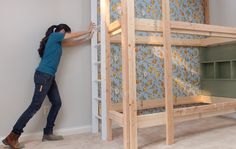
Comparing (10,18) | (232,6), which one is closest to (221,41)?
(232,6)

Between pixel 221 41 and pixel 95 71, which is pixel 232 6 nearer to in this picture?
pixel 221 41

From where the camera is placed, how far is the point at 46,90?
2568 millimetres

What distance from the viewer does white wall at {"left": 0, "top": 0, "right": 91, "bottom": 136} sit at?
2.60 meters

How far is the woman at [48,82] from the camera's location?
95.2 inches

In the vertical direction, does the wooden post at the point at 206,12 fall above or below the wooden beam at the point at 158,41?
above

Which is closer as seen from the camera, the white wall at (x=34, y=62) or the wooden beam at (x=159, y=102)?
the white wall at (x=34, y=62)

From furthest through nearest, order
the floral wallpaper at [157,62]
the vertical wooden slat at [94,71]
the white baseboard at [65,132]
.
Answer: the floral wallpaper at [157,62] < the vertical wooden slat at [94,71] < the white baseboard at [65,132]

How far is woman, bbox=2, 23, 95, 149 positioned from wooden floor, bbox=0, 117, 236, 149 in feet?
0.57

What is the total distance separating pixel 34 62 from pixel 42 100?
0.52m

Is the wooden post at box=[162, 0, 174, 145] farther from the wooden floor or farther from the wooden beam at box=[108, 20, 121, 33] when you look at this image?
the wooden beam at box=[108, 20, 121, 33]

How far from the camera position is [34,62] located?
8.96ft

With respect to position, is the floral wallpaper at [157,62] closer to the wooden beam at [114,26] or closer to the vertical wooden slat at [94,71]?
the vertical wooden slat at [94,71]

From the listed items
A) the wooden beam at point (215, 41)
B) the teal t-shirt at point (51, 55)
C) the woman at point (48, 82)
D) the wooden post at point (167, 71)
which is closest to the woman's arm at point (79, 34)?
the woman at point (48, 82)

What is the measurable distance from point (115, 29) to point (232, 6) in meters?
2.27
